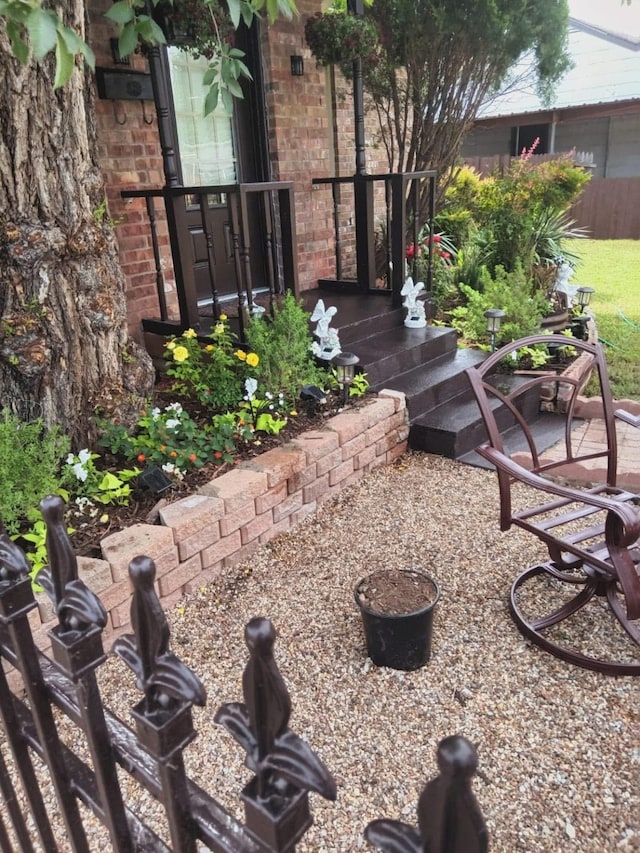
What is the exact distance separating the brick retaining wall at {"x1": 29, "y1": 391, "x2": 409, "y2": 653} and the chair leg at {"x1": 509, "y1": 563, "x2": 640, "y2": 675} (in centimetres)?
118

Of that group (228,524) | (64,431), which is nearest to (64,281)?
(64,431)

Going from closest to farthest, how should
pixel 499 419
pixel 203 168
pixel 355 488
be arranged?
pixel 355 488 → pixel 499 419 → pixel 203 168

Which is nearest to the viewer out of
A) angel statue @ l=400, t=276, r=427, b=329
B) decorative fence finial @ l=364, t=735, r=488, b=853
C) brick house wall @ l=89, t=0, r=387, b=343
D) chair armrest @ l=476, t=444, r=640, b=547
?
decorative fence finial @ l=364, t=735, r=488, b=853

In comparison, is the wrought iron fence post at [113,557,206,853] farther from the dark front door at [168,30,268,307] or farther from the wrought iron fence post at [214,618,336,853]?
the dark front door at [168,30,268,307]

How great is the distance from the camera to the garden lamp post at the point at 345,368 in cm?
368

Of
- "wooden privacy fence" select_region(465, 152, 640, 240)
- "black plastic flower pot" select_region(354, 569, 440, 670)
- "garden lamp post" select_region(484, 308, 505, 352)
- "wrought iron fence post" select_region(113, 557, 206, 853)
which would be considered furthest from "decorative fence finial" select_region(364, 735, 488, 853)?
"wooden privacy fence" select_region(465, 152, 640, 240)

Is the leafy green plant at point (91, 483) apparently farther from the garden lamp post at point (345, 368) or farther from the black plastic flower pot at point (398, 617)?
the garden lamp post at point (345, 368)

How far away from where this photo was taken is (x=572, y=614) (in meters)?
2.43

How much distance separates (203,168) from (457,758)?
17.5ft

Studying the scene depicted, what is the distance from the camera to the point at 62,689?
96 cm

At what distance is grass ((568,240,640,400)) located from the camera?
17.5 feet

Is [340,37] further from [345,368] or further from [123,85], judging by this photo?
[345,368]

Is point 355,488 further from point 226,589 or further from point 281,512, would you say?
point 226,589

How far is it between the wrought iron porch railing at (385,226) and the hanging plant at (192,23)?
1.62 metres
